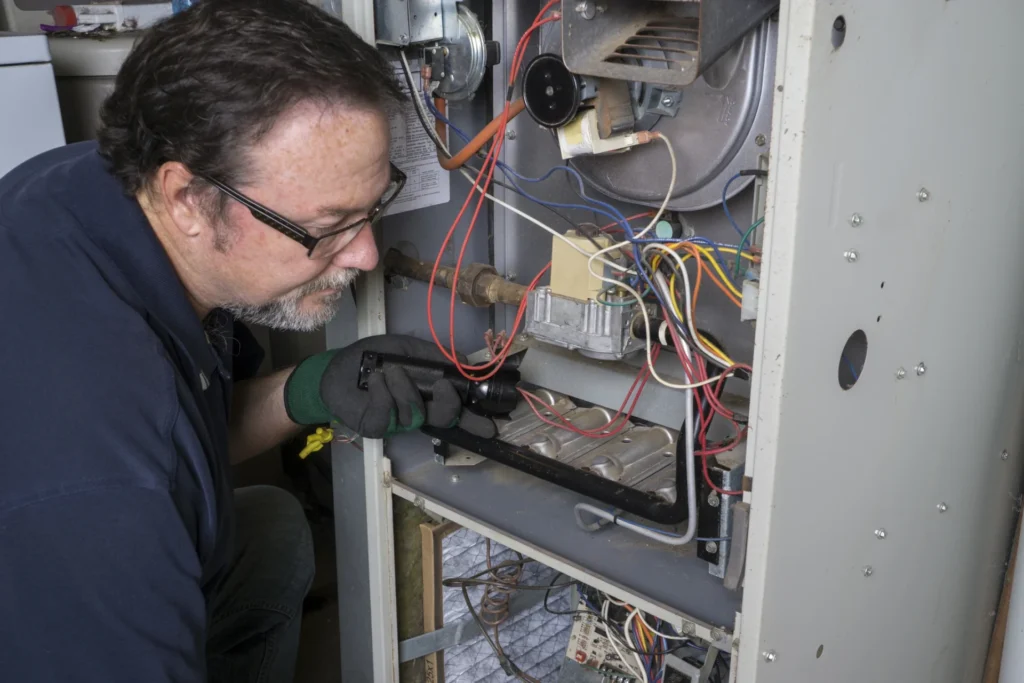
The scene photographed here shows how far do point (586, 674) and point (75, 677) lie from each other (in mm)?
931

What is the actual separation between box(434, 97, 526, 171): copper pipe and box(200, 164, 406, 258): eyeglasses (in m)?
0.10

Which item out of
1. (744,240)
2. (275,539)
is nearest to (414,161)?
(744,240)

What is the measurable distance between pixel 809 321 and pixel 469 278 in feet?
1.79

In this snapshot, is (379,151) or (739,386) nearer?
(379,151)

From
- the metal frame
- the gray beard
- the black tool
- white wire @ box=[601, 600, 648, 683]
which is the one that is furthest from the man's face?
white wire @ box=[601, 600, 648, 683]

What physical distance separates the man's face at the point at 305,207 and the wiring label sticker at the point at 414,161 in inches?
6.4

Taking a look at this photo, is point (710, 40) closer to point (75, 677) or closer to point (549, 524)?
point (549, 524)

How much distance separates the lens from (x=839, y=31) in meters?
0.72

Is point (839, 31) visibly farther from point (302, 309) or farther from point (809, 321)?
point (302, 309)

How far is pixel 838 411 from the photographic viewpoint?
864 mm

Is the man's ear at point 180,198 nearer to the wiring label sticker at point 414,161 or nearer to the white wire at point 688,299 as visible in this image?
the wiring label sticker at point 414,161

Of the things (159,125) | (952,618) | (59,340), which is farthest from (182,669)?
(952,618)

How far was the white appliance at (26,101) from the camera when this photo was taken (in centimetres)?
140

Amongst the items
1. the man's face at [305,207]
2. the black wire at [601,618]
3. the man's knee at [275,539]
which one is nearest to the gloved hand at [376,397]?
the man's face at [305,207]
